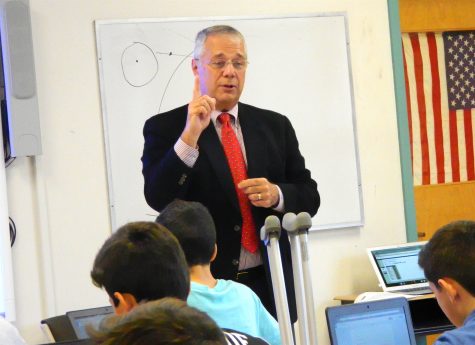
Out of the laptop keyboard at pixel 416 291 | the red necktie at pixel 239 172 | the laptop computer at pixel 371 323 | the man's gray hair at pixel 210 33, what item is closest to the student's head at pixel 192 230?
the red necktie at pixel 239 172

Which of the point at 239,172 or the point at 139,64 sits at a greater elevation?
the point at 139,64

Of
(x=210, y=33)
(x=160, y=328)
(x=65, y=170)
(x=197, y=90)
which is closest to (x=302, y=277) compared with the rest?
(x=160, y=328)

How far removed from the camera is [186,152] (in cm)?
269

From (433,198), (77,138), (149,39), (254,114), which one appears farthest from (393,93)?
(254,114)

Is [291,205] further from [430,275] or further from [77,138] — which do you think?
[77,138]

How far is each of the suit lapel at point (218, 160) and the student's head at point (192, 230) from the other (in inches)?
13.3

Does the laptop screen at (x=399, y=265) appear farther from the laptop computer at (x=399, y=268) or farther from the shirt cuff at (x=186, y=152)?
the shirt cuff at (x=186, y=152)

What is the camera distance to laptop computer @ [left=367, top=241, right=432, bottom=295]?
4.44 m

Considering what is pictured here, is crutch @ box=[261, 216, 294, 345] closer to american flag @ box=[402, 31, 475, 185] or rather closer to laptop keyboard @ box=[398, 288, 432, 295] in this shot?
laptop keyboard @ box=[398, 288, 432, 295]

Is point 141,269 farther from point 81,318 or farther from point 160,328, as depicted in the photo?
point 81,318

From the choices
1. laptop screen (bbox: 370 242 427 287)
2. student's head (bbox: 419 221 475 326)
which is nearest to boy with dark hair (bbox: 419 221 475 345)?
student's head (bbox: 419 221 475 326)

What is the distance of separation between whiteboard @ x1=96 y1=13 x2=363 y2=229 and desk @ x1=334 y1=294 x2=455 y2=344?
1.80 ft

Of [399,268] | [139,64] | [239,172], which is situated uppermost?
[139,64]

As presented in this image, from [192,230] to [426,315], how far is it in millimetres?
2400
